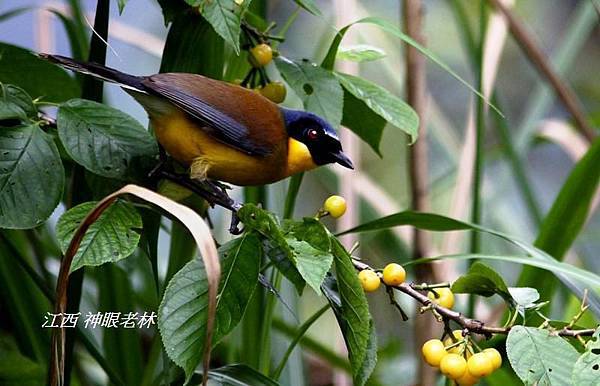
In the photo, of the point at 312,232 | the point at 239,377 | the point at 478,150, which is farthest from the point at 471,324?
the point at 478,150

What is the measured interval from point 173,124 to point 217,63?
118 mm

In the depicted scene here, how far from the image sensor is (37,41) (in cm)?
182

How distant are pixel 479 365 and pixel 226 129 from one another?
1.35 ft

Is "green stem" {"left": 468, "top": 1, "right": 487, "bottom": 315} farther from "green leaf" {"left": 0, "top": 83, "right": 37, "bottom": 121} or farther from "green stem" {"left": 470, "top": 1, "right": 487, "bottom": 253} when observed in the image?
"green leaf" {"left": 0, "top": 83, "right": 37, "bottom": 121}

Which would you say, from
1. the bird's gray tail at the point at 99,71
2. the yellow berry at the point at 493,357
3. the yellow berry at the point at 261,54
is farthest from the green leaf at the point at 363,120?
the yellow berry at the point at 493,357

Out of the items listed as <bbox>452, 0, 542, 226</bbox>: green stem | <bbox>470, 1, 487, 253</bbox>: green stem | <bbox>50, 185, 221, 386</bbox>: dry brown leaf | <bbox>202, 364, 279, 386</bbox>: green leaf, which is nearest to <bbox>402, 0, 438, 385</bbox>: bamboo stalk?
<bbox>452, 0, 542, 226</bbox>: green stem

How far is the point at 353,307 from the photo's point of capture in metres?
0.81

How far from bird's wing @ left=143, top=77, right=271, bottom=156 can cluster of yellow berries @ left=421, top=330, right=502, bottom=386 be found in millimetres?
360

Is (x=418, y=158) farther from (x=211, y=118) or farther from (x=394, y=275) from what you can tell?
(x=394, y=275)

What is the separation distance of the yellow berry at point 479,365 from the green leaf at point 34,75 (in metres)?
0.55

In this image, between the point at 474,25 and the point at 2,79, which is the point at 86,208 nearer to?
the point at 2,79

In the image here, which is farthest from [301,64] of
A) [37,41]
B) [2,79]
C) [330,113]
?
[37,41]

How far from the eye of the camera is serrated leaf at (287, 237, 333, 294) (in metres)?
0.73

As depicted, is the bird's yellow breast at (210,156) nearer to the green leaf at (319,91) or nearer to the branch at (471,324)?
the green leaf at (319,91)
